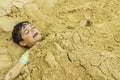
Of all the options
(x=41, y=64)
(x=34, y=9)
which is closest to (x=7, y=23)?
(x=34, y=9)

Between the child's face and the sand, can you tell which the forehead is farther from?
the sand

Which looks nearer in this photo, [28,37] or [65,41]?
[65,41]

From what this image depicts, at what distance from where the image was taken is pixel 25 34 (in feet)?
10.0

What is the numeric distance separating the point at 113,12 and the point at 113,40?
1.82ft

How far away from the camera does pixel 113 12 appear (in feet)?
10.5

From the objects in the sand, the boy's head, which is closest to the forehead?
the boy's head

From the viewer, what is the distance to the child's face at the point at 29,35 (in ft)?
9.91

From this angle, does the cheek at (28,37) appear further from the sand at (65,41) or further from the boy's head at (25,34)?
the sand at (65,41)

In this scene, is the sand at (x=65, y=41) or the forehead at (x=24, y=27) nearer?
the sand at (x=65, y=41)

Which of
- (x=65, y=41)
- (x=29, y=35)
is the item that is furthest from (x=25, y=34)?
(x=65, y=41)

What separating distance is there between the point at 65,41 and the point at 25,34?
1.80 ft

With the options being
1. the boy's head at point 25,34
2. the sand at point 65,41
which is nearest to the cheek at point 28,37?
the boy's head at point 25,34

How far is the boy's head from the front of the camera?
3.02 metres

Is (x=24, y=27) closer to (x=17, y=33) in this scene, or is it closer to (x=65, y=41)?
(x=17, y=33)
